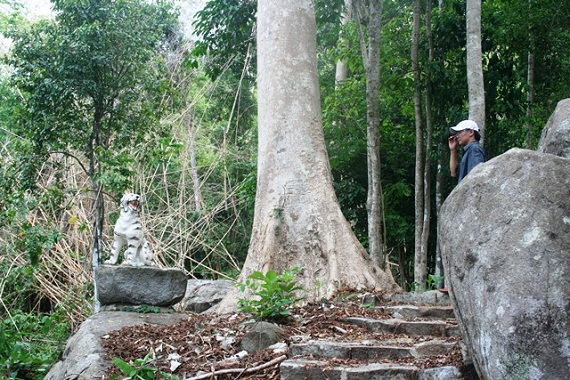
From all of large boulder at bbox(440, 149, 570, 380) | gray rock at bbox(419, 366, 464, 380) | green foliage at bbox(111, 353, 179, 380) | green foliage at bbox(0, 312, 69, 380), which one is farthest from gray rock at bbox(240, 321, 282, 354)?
green foliage at bbox(0, 312, 69, 380)

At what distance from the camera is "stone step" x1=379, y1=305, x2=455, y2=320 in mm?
5432

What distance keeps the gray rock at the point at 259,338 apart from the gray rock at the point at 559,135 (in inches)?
89.8

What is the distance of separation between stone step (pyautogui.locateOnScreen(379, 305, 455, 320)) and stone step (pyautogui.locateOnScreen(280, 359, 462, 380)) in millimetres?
1535

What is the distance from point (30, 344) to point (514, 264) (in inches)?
265

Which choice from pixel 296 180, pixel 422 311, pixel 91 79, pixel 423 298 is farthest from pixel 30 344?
→ pixel 422 311

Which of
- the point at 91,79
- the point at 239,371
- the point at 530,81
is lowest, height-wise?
the point at 239,371

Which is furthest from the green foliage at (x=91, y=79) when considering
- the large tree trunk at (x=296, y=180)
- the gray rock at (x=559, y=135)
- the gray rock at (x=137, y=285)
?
the gray rock at (x=559, y=135)

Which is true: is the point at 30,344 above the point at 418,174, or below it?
below

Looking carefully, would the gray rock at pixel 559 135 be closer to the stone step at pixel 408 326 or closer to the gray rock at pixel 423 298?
the stone step at pixel 408 326

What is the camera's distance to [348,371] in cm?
393

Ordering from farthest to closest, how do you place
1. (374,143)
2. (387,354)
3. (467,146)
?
(374,143), (467,146), (387,354)

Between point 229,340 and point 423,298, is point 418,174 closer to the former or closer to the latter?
point 423,298

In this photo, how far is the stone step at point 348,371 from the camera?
3.75 metres

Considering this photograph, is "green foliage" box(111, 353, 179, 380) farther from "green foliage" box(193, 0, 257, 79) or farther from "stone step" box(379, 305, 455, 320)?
"green foliage" box(193, 0, 257, 79)
